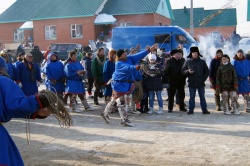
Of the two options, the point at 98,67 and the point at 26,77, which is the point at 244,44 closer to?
the point at 98,67

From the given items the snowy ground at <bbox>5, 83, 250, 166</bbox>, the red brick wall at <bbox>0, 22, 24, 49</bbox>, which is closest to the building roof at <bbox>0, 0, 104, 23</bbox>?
the red brick wall at <bbox>0, 22, 24, 49</bbox>

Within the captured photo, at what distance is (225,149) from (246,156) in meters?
0.49

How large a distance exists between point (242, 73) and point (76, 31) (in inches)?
1149

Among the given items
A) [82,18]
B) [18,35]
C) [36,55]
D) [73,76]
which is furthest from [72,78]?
[18,35]

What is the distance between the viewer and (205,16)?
186ft

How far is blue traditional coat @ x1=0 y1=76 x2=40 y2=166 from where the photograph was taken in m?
3.47

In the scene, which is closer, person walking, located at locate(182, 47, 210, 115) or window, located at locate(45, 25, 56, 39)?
person walking, located at locate(182, 47, 210, 115)

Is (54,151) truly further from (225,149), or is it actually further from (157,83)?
(157,83)

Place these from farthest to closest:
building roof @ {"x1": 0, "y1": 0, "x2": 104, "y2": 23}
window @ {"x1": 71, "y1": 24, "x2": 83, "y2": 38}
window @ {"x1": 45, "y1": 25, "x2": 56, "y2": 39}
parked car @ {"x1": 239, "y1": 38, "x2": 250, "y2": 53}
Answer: window @ {"x1": 45, "y1": 25, "x2": 56, "y2": 39} < window @ {"x1": 71, "y1": 24, "x2": 83, "y2": 38} < building roof @ {"x1": 0, "y1": 0, "x2": 104, "y2": 23} < parked car @ {"x1": 239, "y1": 38, "x2": 250, "y2": 53}

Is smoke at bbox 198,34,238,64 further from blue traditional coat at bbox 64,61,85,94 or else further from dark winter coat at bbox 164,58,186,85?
blue traditional coat at bbox 64,61,85,94

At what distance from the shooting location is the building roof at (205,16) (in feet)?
183

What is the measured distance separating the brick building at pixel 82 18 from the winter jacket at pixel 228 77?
86.0 ft

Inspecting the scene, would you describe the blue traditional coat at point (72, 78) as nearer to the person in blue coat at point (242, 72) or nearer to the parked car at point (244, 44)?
the person in blue coat at point (242, 72)

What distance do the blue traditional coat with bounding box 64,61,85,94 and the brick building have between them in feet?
82.2
